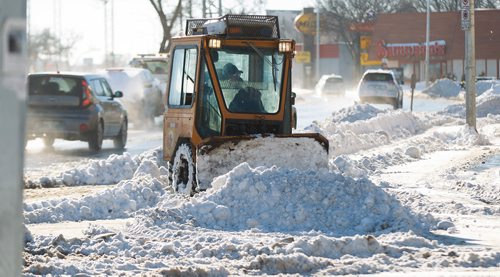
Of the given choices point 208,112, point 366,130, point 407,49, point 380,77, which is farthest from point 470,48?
point 407,49


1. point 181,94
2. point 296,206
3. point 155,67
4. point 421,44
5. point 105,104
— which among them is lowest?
point 296,206

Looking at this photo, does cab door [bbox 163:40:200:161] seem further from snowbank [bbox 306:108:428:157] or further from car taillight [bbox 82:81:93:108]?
car taillight [bbox 82:81:93:108]

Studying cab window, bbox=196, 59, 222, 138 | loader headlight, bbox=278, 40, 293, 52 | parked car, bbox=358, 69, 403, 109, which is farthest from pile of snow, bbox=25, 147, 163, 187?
parked car, bbox=358, 69, 403, 109

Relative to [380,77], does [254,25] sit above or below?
above

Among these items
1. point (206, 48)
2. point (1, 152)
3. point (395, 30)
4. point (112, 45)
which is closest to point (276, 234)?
point (206, 48)

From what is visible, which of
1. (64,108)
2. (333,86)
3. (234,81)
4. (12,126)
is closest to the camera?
(12,126)

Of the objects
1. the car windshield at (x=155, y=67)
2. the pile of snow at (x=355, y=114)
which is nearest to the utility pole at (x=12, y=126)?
the pile of snow at (x=355, y=114)

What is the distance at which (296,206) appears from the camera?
12.9 meters

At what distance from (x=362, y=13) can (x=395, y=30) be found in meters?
21.5

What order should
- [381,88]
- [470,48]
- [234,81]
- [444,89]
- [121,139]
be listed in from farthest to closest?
[444,89] < [381,88] < [470,48] < [121,139] < [234,81]

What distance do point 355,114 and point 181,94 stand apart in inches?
816

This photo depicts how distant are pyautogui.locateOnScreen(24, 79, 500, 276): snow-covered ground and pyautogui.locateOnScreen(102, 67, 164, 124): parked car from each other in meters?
16.0

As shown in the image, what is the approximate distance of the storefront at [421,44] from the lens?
84062 mm

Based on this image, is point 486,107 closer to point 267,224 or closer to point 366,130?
point 366,130
